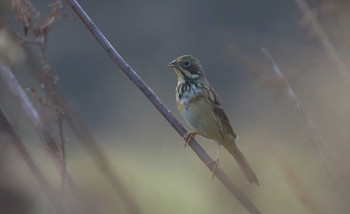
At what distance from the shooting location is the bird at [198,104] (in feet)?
12.0

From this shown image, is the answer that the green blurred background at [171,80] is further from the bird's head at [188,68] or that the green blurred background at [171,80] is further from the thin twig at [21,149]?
the thin twig at [21,149]

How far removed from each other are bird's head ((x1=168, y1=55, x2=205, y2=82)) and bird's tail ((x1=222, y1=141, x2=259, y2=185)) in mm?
314

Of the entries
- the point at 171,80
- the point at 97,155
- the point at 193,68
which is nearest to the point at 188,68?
the point at 193,68

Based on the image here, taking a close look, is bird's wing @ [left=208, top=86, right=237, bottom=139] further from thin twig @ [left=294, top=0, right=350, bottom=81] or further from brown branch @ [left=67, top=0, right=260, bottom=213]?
brown branch @ [left=67, top=0, right=260, bottom=213]

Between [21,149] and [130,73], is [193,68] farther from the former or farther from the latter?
[21,149]

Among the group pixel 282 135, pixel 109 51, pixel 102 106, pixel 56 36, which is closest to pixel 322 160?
pixel 109 51

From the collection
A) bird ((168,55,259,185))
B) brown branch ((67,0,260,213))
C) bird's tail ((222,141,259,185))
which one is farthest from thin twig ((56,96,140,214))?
bird ((168,55,259,185))

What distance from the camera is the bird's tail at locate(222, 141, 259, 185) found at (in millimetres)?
3217

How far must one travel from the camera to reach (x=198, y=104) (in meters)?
3.69

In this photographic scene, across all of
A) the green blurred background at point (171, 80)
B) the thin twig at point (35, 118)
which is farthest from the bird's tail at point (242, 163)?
the thin twig at point (35, 118)

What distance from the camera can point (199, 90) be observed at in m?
3.72

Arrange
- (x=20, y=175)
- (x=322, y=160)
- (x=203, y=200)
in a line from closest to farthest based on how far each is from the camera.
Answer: (x=20, y=175) < (x=322, y=160) < (x=203, y=200)

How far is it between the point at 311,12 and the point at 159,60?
9.19 metres

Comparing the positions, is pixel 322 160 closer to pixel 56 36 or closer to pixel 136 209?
pixel 136 209
